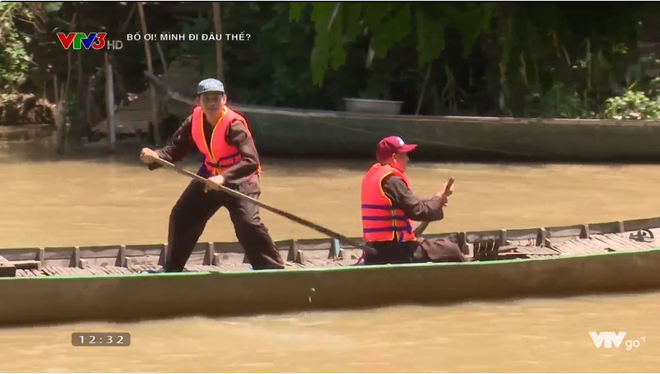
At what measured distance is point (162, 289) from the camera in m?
5.57

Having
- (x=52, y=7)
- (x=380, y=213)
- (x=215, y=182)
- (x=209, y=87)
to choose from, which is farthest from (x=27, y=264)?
(x=52, y=7)

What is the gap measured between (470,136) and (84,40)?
4964mm

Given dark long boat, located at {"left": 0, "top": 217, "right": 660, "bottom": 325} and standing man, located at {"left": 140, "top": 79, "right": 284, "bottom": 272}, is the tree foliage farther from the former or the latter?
dark long boat, located at {"left": 0, "top": 217, "right": 660, "bottom": 325}

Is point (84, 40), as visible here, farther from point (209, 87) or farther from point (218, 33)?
point (209, 87)

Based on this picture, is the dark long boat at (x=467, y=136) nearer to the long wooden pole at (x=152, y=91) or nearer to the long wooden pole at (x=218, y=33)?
the long wooden pole at (x=218, y=33)

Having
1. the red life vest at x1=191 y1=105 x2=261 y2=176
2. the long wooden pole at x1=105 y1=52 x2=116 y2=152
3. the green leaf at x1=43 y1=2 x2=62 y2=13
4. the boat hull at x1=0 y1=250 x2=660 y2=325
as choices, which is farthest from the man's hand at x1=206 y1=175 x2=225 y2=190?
the green leaf at x1=43 y1=2 x2=62 y2=13

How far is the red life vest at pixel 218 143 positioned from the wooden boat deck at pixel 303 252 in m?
0.83

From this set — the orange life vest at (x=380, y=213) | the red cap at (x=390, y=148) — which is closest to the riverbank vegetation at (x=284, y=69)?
the orange life vest at (x=380, y=213)

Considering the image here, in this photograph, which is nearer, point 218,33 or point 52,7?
point 218,33

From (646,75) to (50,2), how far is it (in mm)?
7793

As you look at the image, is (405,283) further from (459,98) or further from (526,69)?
(459,98)

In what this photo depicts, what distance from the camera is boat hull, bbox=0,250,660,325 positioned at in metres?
5.52
